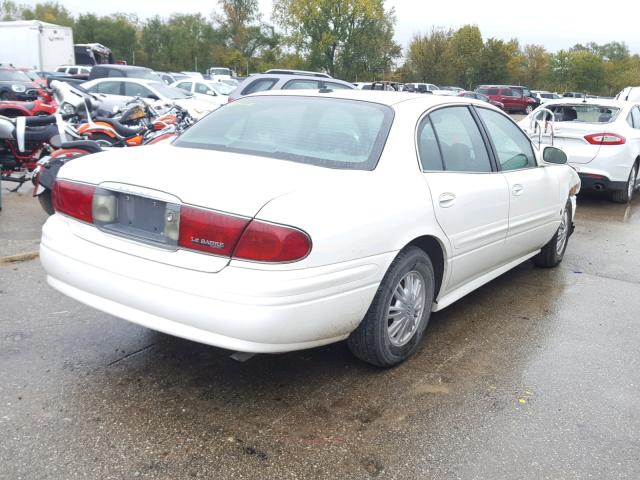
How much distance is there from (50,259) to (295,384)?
1483 millimetres

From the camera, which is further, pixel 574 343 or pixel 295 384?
pixel 574 343

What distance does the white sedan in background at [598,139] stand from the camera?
30.2 ft

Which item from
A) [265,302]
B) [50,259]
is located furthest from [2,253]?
[265,302]

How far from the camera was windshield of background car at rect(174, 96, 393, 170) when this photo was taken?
3467mm

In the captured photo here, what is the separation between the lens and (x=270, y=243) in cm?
274

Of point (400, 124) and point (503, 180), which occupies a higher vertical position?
point (400, 124)

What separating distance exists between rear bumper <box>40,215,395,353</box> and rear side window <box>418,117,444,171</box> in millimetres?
768

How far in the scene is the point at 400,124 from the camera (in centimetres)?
364

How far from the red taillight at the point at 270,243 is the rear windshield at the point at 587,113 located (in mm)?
8221

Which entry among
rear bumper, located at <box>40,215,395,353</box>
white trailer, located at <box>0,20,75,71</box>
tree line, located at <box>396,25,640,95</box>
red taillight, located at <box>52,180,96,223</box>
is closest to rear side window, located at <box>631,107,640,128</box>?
rear bumper, located at <box>40,215,395,353</box>

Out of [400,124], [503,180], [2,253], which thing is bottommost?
[2,253]

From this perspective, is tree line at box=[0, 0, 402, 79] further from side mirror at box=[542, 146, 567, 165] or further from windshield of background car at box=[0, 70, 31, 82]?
side mirror at box=[542, 146, 567, 165]

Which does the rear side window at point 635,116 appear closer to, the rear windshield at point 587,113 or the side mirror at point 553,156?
the rear windshield at point 587,113

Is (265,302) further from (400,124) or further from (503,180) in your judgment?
(503,180)
